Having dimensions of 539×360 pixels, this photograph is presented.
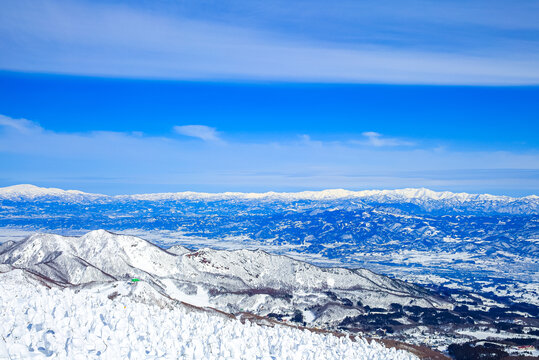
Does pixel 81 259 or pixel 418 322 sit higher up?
pixel 81 259

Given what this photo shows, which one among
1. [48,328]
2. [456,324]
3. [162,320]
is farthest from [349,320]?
[48,328]

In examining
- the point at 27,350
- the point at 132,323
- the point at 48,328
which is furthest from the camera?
the point at 132,323

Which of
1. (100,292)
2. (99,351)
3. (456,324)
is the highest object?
(99,351)

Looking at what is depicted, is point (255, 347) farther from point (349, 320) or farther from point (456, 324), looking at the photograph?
point (456, 324)

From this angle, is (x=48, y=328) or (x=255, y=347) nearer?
(x=48, y=328)

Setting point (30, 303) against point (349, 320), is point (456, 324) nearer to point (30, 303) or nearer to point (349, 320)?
point (349, 320)

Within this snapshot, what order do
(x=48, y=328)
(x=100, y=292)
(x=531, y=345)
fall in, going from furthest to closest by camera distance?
(x=531, y=345)
(x=100, y=292)
(x=48, y=328)
